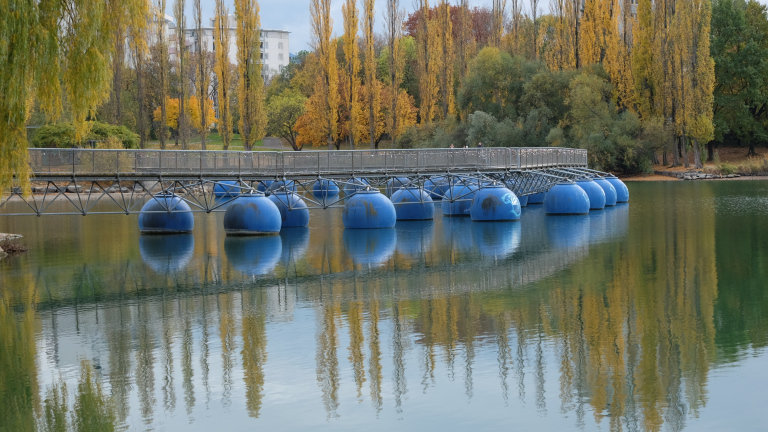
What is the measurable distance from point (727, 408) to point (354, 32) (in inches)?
2272

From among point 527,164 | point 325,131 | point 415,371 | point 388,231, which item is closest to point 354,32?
point 325,131

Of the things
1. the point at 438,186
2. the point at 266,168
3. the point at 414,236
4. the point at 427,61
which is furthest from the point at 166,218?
the point at 427,61

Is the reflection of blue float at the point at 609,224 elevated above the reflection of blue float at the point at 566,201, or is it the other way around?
the reflection of blue float at the point at 566,201

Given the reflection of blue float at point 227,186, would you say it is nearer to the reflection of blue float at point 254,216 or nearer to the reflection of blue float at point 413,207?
the reflection of blue float at point 254,216

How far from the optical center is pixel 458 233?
34.2m

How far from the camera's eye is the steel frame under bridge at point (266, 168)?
26797 millimetres

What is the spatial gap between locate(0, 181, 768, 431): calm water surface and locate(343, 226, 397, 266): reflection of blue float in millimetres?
252

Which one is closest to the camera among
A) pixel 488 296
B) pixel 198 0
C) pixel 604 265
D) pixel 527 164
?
pixel 488 296

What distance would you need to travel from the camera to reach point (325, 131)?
6844 cm

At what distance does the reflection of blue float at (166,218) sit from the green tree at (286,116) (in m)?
53.2

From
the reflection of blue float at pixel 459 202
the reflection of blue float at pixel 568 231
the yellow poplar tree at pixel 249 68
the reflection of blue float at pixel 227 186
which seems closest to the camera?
the reflection of blue float at pixel 568 231

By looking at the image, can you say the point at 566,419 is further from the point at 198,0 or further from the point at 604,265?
the point at 198,0

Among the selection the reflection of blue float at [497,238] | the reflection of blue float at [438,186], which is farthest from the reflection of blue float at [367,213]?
the reflection of blue float at [438,186]

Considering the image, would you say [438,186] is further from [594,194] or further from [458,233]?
[594,194]
